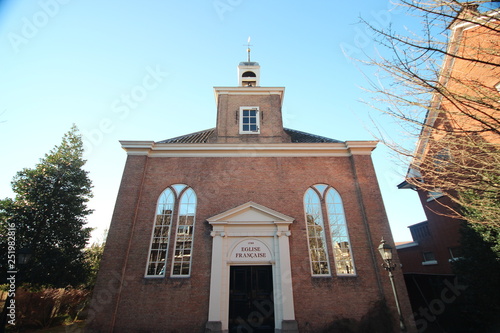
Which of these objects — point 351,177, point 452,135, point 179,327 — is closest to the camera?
point 452,135

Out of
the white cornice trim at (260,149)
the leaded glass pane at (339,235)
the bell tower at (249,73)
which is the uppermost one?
the bell tower at (249,73)

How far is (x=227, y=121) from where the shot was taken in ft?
46.6

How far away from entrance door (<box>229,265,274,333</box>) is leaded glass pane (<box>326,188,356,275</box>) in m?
3.14

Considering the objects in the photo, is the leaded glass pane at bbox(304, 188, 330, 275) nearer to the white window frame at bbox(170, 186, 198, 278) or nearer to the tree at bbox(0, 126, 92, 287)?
the white window frame at bbox(170, 186, 198, 278)

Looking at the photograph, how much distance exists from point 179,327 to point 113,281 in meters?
3.31

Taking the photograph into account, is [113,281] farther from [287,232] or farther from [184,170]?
[287,232]

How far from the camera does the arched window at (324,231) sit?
Answer: 34.4 ft

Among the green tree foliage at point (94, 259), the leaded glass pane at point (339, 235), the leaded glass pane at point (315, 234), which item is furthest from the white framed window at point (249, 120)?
the green tree foliage at point (94, 259)

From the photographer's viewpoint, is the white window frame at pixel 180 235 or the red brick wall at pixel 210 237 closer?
the red brick wall at pixel 210 237

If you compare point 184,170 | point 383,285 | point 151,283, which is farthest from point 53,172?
point 383,285

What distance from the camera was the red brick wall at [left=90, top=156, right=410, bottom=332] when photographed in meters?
9.46

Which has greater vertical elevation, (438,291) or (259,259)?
(259,259)

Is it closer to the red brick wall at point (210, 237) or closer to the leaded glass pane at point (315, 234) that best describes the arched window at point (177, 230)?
the red brick wall at point (210, 237)

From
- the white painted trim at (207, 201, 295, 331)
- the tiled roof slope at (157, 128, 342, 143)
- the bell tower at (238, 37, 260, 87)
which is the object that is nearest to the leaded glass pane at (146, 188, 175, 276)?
the white painted trim at (207, 201, 295, 331)
